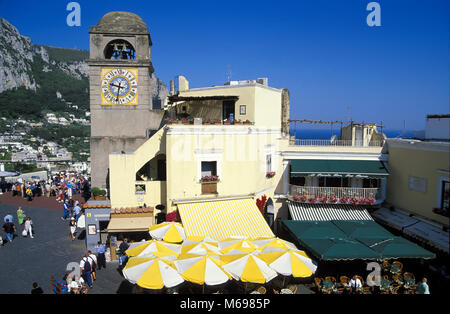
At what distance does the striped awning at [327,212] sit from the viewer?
19578 mm

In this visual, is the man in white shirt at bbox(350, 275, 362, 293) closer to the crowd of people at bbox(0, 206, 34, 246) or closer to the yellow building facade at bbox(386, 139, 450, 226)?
the yellow building facade at bbox(386, 139, 450, 226)

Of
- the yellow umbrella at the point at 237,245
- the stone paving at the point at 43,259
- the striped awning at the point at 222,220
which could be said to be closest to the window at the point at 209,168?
the striped awning at the point at 222,220

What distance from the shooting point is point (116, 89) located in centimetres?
2242

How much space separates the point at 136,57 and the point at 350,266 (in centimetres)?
1913

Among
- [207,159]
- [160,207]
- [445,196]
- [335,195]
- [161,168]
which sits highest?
[207,159]

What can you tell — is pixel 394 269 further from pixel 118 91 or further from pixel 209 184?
pixel 118 91

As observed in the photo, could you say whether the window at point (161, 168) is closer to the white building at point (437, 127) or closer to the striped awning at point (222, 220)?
the striped awning at point (222, 220)

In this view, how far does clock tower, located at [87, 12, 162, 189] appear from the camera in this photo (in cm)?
2219

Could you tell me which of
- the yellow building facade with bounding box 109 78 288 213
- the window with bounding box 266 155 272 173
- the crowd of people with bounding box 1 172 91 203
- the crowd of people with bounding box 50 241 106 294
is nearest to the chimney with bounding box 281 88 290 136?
the yellow building facade with bounding box 109 78 288 213

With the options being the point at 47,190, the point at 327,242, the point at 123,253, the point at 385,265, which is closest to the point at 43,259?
the point at 123,253

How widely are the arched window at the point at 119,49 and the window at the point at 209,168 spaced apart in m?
10.4

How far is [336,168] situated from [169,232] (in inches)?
446

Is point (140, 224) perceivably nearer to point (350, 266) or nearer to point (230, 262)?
point (230, 262)

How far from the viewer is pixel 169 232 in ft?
53.1
